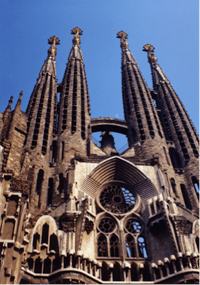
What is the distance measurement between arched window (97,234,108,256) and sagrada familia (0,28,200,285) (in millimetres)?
57

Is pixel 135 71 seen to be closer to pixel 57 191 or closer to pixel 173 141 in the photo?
pixel 173 141

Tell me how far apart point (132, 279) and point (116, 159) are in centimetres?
746

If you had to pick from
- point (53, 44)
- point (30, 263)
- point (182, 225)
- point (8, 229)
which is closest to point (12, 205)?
point (8, 229)

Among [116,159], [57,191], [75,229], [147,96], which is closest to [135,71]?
[147,96]

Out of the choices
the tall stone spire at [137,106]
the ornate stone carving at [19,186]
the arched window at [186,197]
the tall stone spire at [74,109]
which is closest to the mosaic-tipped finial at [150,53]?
the tall stone spire at [137,106]

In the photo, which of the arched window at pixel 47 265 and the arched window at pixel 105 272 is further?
the arched window at pixel 105 272

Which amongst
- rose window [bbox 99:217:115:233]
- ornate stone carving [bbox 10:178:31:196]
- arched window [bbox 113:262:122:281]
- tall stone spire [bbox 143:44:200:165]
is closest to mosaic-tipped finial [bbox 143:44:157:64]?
tall stone spire [bbox 143:44:200:165]

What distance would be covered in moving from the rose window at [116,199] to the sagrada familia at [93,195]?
6cm

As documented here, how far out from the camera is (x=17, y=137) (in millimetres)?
19578

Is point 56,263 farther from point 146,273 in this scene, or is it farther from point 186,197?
point 186,197

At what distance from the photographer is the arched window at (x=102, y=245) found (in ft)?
63.0

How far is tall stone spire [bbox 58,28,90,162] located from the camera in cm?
2589

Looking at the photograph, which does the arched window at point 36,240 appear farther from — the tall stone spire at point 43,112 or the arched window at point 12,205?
the tall stone spire at point 43,112

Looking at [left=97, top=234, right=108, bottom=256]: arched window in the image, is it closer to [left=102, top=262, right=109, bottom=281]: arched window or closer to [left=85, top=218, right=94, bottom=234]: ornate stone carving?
[left=102, top=262, right=109, bottom=281]: arched window
